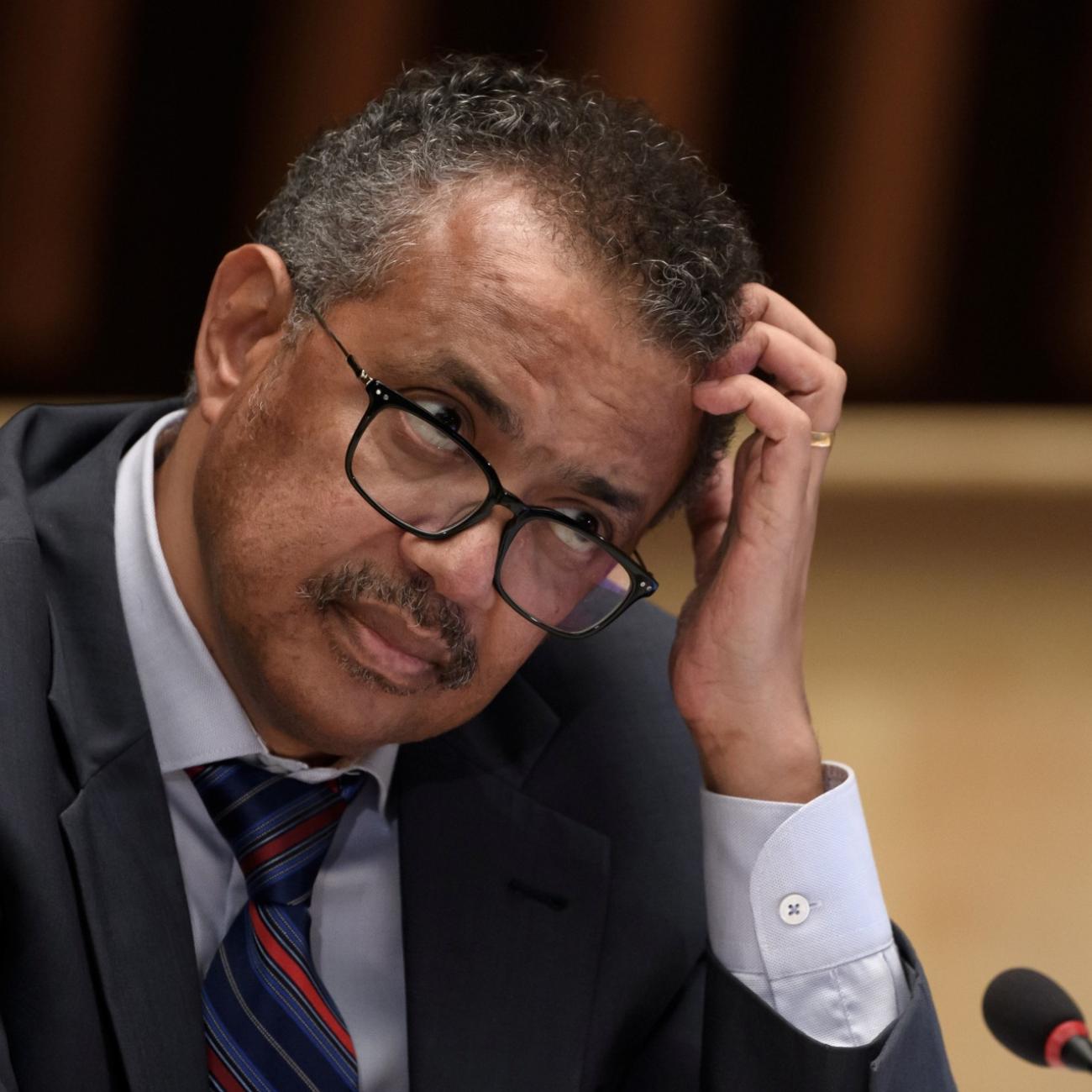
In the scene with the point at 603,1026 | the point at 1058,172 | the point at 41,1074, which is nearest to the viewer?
the point at 41,1074

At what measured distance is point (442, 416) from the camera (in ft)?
4.51

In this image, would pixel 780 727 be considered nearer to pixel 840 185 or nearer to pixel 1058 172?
pixel 840 185

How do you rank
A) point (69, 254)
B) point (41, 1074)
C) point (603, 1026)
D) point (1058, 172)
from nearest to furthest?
point (41, 1074) < point (603, 1026) < point (69, 254) < point (1058, 172)

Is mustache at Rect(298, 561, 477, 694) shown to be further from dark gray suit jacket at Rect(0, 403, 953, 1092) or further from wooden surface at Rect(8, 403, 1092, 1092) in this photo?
wooden surface at Rect(8, 403, 1092, 1092)

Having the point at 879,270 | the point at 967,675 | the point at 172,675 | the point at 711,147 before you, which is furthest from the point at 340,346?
the point at 879,270

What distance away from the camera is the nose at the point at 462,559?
4.47ft

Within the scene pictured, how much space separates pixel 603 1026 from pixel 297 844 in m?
0.37

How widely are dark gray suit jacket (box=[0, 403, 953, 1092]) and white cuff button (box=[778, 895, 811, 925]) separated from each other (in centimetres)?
8

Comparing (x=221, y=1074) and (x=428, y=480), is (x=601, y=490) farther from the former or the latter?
(x=221, y=1074)

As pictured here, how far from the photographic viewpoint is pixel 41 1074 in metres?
1.29

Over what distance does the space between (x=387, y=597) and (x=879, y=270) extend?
13.2ft

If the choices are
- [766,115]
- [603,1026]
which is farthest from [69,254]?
[603,1026]

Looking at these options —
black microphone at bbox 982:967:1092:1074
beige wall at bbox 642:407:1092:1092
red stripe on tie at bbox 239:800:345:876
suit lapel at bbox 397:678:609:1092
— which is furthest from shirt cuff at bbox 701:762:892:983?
beige wall at bbox 642:407:1092:1092

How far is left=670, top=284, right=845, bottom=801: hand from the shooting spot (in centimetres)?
161
